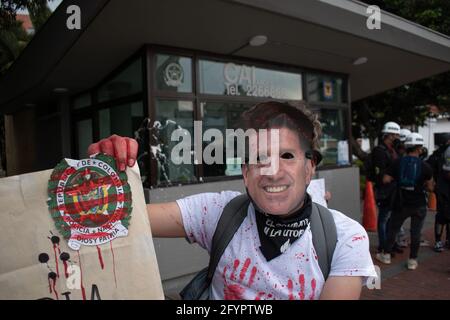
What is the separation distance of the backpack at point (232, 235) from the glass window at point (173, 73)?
363 centimetres

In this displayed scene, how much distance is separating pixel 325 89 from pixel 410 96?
5448mm

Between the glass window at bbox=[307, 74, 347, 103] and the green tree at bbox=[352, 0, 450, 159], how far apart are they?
3.69m

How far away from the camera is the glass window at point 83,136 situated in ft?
23.3

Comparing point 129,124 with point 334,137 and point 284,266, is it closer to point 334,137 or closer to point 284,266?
point 334,137

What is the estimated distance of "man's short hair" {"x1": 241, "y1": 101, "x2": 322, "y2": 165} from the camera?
142cm

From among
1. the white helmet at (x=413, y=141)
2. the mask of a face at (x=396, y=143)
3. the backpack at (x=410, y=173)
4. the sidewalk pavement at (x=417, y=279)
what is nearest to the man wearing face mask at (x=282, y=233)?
the sidewalk pavement at (x=417, y=279)

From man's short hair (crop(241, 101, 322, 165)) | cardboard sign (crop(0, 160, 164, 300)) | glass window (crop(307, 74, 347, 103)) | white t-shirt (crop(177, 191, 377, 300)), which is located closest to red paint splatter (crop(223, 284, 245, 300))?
white t-shirt (crop(177, 191, 377, 300))

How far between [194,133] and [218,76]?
2.99ft

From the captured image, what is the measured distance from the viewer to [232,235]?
4.82 feet

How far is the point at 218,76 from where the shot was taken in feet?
18.3

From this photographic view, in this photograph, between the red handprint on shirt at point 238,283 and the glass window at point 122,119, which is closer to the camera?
the red handprint on shirt at point 238,283

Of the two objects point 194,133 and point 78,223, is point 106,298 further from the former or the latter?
point 194,133

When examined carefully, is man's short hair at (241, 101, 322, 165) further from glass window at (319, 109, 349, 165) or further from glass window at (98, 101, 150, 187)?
glass window at (319, 109, 349, 165)

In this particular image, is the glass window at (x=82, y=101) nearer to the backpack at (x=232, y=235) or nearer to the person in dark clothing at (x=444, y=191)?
the person in dark clothing at (x=444, y=191)
